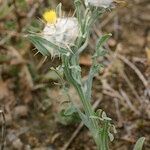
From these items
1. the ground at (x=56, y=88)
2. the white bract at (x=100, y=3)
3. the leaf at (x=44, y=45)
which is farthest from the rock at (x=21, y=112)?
the white bract at (x=100, y=3)

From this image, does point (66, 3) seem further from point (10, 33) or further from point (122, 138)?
point (122, 138)

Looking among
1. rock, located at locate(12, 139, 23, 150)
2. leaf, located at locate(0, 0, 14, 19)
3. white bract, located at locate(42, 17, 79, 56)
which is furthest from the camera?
leaf, located at locate(0, 0, 14, 19)

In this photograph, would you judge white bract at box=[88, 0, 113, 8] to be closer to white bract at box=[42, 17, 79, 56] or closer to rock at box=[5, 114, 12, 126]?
white bract at box=[42, 17, 79, 56]

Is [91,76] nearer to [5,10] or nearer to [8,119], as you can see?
[8,119]

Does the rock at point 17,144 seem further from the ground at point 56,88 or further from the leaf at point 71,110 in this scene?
the leaf at point 71,110

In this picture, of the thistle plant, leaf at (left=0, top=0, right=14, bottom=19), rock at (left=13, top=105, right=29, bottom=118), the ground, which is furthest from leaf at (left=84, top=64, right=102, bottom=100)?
leaf at (left=0, top=0, right=14, bottom=19)

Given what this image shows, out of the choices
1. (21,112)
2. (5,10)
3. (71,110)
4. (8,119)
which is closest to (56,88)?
(21,112)
